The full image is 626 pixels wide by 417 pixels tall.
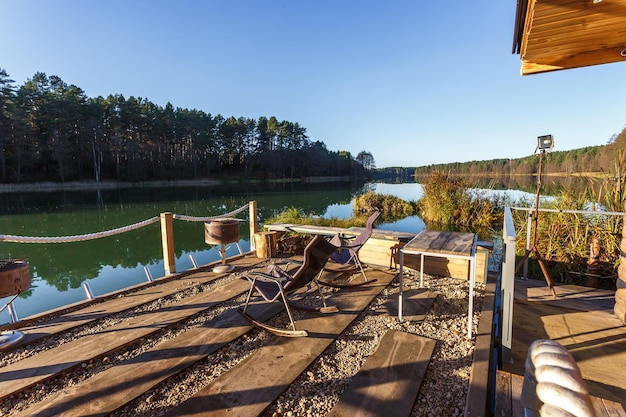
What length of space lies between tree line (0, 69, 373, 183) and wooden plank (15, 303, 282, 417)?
35.3m

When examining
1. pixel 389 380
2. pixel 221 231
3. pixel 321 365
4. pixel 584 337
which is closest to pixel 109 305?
pixel 221 231

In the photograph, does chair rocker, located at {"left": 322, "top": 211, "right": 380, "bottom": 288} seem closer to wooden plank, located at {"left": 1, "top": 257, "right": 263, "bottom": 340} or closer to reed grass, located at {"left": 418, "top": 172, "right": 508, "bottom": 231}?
wooden plank, located at {"left": 1, "top": 257, "right": 263, "bottom": 340}

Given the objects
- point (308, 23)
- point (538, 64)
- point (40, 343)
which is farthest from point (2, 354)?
point (308, 23)

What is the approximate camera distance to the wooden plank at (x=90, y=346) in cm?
186

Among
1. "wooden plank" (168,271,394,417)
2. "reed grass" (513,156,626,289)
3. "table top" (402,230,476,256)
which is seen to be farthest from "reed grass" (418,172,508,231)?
"wooden plank" (168,271,394,417)

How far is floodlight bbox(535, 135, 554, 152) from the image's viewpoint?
2.88m

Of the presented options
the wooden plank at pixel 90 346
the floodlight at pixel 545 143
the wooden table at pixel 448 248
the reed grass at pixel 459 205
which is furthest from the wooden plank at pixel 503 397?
the reed grass at pixel 459 205

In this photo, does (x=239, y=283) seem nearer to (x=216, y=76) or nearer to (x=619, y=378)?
(x=619, y=378)

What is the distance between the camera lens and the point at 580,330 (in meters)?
2.44

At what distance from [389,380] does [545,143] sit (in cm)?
280

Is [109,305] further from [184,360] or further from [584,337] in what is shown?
[584,337]

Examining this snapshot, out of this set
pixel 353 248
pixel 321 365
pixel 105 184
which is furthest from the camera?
pixel 105 184

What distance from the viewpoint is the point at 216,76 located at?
19.8 meters

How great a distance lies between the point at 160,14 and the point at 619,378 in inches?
554
